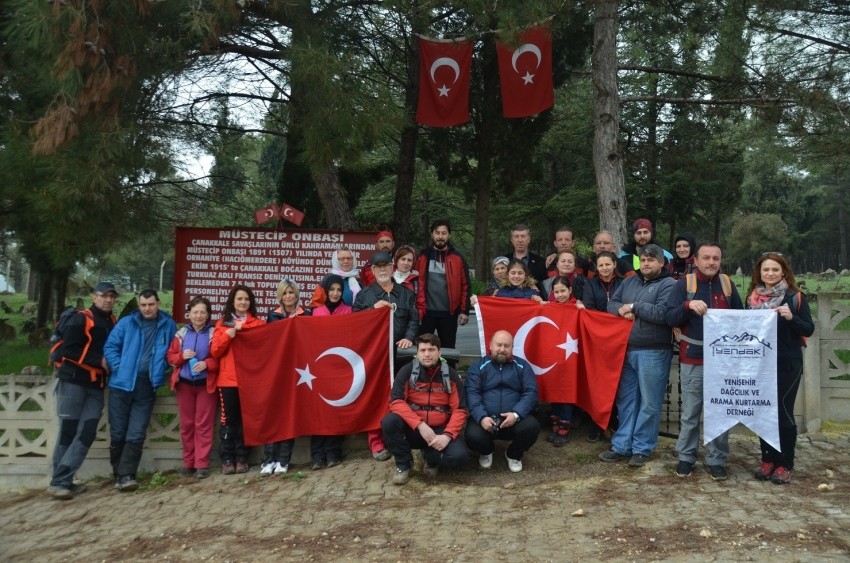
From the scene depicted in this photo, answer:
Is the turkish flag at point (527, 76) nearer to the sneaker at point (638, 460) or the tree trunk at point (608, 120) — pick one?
the tree trunk at point (608, 120)

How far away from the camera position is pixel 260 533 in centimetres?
545

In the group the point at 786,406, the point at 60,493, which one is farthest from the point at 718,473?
the point at 60,493

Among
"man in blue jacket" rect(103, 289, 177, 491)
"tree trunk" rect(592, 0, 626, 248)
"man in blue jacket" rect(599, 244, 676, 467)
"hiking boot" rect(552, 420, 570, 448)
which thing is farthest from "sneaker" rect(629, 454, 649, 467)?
"man in blue jacket" rect(103, 289, 177, 491)

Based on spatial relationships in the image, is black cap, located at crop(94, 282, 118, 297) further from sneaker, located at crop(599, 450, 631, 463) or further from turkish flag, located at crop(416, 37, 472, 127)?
sneaker, located at crop(599, 450, 631, 463)

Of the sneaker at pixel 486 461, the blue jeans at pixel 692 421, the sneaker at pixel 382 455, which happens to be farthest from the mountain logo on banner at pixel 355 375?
the blue jeans at pixel 692 421

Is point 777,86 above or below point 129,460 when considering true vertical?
above

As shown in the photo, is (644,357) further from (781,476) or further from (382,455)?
(382,455)

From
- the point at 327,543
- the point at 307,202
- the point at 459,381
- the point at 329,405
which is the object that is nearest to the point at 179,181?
the point at 307,202

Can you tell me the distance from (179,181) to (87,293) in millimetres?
29781

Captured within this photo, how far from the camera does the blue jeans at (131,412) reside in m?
6.89

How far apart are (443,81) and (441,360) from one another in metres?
4.79

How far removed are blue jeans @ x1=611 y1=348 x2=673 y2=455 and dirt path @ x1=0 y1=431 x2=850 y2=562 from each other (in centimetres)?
23

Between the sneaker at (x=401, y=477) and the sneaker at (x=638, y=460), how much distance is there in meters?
2.00

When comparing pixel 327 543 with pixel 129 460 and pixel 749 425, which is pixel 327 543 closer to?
pixel 129 460
